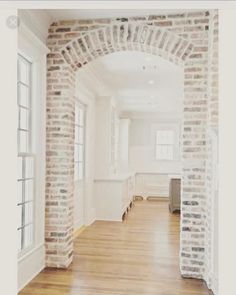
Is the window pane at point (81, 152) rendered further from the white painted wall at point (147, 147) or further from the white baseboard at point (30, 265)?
the white painted wall at point (147, 147)

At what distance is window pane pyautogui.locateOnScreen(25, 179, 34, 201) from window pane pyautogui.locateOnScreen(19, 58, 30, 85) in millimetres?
1154

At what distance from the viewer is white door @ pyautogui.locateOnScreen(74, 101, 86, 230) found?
593cm

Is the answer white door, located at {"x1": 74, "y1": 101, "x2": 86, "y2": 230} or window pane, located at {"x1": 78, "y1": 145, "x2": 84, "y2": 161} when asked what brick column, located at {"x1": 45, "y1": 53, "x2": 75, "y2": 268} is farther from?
window pane, located at {"x1": 78, "y1": 145, "x2": 84, "y2": 161}

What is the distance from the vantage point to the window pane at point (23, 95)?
354 centimetres

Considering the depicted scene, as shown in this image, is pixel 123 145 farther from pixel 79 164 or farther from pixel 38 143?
pixel 38 143

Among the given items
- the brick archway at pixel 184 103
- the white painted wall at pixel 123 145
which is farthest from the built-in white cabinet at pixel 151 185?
the brick archway at pixel 184 103

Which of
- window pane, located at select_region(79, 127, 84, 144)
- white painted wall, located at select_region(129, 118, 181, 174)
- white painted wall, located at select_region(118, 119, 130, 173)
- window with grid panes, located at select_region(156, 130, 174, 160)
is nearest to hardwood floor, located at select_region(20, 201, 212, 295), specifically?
window pane, located at select_region(79, 127, 84, 144)

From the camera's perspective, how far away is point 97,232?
19.1 feet

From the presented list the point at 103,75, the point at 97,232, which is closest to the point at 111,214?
the point at 97,232

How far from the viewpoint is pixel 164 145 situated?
10914 millimetres

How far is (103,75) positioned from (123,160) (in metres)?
4.82

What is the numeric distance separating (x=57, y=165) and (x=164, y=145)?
7376mm

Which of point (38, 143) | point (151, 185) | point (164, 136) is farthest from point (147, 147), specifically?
point (38, 143)

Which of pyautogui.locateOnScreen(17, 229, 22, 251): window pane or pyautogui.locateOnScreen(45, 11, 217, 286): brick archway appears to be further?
pyautogui.locateOnScreen(45, 11, 217, 286): brick archway
